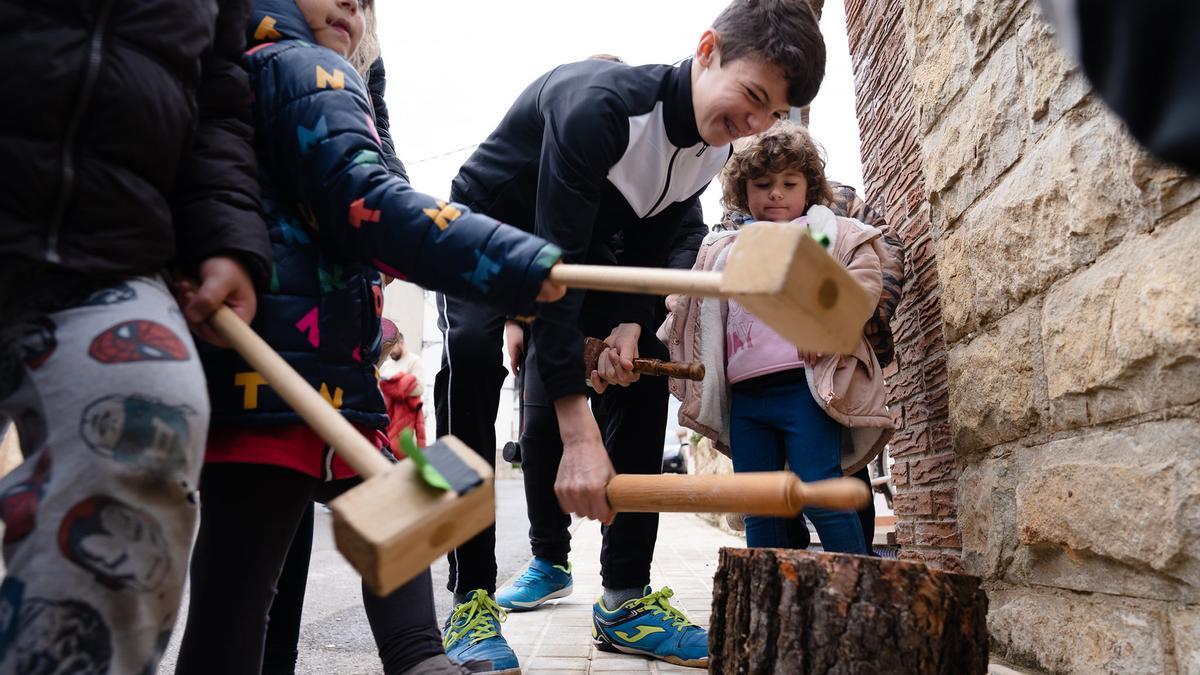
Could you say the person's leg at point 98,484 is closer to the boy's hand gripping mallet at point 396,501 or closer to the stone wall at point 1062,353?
the boy's hand gripping mallet at point 396,501

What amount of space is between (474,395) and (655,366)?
19.2 inches

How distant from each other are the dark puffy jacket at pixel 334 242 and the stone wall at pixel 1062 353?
1.15 meters

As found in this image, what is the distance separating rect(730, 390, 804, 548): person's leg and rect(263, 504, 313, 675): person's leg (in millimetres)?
1266

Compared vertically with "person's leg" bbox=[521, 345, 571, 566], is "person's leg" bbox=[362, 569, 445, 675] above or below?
below

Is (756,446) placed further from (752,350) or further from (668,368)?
(668,368)

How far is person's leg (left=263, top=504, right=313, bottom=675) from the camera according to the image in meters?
1.86

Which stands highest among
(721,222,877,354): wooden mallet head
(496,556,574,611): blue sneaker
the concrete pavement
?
(721,222,877,354): wooden mallet head

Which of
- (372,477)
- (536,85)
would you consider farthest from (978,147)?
(372,477)

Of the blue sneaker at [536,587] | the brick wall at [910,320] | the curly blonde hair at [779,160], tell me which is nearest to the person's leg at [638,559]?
the blue sneaker at [536,587]

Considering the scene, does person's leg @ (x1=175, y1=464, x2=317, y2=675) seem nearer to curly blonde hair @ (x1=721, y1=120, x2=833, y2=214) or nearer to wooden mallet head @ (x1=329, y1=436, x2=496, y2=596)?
wooden mallet head @ (x1=329, y1=436, x2=496, y2=596)

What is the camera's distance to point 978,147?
2408 mm

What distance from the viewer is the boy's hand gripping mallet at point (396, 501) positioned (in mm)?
1012

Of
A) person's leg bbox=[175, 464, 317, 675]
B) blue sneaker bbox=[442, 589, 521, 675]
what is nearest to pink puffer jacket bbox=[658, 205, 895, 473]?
blue sneaker bbox=[442, 589, 521, 675]

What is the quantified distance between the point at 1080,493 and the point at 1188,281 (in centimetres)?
53
